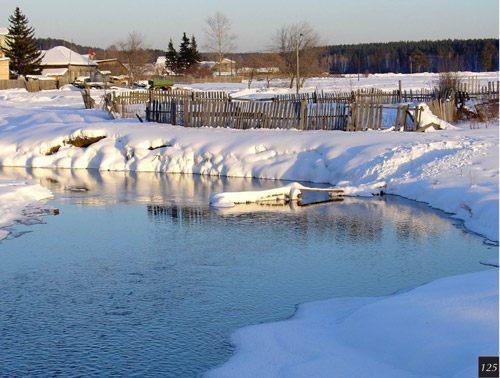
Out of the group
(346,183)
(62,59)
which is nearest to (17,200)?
(346,183)

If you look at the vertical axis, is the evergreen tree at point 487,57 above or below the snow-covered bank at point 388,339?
above

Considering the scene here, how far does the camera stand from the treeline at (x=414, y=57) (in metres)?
126

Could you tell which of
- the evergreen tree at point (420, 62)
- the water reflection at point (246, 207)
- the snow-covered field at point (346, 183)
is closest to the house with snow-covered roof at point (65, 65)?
the snow-covered field at point (346, 183)

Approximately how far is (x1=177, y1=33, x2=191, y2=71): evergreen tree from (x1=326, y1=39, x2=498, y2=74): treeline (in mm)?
41511

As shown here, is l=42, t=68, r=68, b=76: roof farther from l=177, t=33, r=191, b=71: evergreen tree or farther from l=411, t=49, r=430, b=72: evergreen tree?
l=411, t=49, r=430, b=72: evergreen tree

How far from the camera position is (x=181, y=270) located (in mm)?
9727

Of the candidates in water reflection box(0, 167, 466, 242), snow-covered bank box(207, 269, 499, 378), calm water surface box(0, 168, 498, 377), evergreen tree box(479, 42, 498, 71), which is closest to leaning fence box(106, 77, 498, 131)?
water reflection box(0, 167, 466, 242)

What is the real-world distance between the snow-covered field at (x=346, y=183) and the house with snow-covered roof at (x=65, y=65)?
124 ft

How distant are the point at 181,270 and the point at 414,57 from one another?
124m

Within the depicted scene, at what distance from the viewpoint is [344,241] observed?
1162 centimetres

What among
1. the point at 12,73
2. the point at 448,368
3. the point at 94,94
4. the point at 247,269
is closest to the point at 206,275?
the point at 247,269

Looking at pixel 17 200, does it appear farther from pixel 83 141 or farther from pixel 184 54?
pixel 184 54

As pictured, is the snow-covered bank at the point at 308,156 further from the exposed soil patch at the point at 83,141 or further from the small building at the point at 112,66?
the small building at the point at 112,66

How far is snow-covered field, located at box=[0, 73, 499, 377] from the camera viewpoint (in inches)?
233
